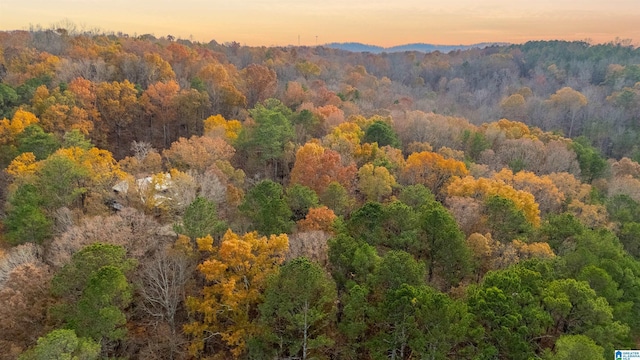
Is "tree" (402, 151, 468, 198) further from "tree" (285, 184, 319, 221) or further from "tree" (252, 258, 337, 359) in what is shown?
"tree" (252, 258, 337, 359)

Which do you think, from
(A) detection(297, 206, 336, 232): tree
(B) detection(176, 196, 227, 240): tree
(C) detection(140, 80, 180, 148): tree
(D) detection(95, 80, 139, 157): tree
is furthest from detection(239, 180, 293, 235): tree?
(C) detection(140, 80, 180, 148): tree

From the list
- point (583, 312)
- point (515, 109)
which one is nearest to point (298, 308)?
point (583, 312)

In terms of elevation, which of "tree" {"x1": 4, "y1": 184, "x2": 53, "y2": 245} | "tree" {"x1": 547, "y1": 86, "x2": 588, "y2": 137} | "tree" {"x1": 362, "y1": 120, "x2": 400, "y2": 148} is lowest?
"tree" {"x1": 4, "y1": 184, "x2": 53, "y2": 245}

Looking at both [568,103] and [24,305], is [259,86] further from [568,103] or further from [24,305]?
[568,103]

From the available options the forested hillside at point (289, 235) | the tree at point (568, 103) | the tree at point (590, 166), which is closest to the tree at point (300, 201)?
the forested hillside at point (289, 235)

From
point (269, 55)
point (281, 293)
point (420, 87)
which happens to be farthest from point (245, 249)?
point (420, 87)

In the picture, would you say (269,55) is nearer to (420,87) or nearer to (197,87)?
(420,87)
